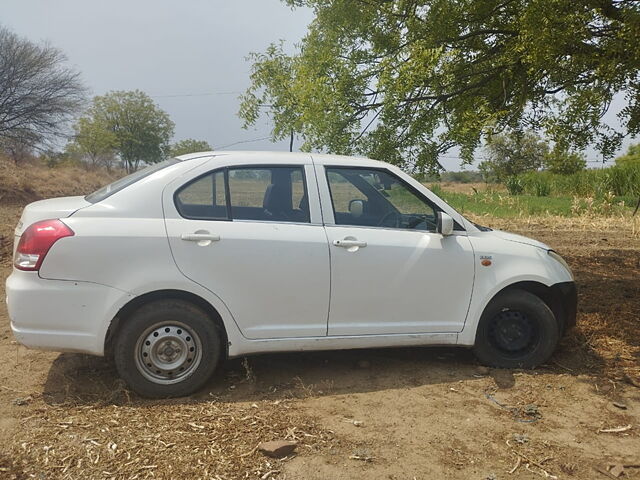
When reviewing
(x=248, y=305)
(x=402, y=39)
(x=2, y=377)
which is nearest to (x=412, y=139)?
(x=402, y=39)

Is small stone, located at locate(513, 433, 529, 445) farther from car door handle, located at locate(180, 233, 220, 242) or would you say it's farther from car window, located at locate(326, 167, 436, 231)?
car door handle, located at locate(180, 233, 220, 242)

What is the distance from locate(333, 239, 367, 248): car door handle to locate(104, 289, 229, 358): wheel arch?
3.33 ft

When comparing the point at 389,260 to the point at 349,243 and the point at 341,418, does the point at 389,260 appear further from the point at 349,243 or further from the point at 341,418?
the point at 341,418

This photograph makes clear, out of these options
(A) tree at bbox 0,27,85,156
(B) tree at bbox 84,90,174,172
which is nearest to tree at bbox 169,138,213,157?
(B) tree at bbox 84,90,174,172

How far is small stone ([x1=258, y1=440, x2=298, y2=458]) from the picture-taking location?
329cm

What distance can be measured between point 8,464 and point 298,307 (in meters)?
2.03

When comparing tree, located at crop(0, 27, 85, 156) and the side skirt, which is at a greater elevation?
tree, located at crop(0, 27, 85, 156)

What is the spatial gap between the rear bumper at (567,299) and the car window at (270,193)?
2209 mm

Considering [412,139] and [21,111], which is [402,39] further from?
[21,111]

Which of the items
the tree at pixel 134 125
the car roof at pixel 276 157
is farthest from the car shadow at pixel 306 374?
the tree at pixel 134 125

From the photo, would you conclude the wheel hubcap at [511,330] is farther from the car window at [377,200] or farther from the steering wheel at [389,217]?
the steering wheel at [389,217]

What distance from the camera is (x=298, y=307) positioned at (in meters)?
4.21

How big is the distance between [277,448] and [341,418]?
65 cm

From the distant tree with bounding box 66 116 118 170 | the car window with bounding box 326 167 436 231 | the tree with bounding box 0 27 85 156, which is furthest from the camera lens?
the distant tree with bounding box 66 116 118 170
